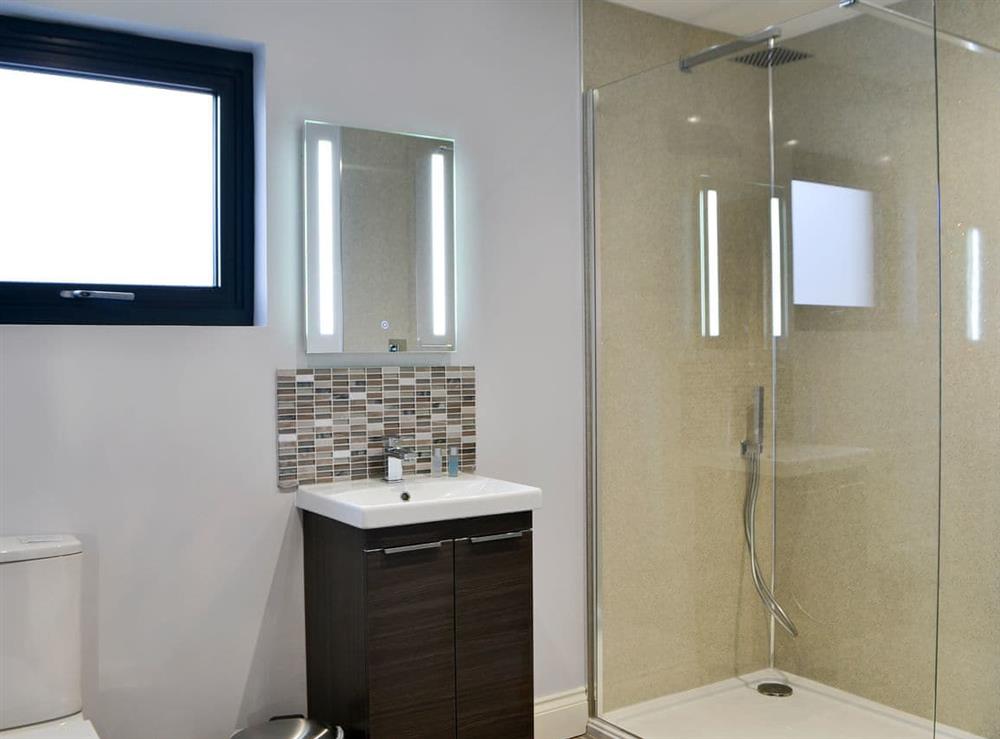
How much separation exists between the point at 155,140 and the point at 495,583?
1.53 meters

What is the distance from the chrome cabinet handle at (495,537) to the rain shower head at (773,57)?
153 cm

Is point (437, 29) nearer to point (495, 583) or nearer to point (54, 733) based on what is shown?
point (495, 583)

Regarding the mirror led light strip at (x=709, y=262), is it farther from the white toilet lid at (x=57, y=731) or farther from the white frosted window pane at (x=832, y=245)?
the white toilet lid at (x=57, y=731)

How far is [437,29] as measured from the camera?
278cm

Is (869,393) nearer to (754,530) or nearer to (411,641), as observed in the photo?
(754,530)

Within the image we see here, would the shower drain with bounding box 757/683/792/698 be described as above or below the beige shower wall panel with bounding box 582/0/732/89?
below

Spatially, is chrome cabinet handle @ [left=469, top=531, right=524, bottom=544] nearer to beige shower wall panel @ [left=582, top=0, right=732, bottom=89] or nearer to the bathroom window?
the bathroom window

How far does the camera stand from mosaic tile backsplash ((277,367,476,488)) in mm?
2543

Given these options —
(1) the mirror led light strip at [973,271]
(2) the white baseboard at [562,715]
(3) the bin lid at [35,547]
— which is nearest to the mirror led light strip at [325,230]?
(3) the bin lid at [35,547]

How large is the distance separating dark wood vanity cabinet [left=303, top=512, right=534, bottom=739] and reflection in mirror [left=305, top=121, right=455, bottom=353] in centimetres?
58

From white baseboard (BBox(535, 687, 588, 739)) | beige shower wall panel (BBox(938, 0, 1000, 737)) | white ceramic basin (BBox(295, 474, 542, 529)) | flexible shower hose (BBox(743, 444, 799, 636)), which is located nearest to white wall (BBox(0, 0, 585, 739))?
white baseboard (BBox(535, 687, 588, 739))

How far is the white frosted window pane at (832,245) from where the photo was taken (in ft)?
8.11

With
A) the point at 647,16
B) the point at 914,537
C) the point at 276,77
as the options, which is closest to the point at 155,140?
the point at 276,77

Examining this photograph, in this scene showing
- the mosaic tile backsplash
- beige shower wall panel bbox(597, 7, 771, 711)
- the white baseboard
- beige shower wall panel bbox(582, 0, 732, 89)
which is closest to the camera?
the mosaic tile backsplash
